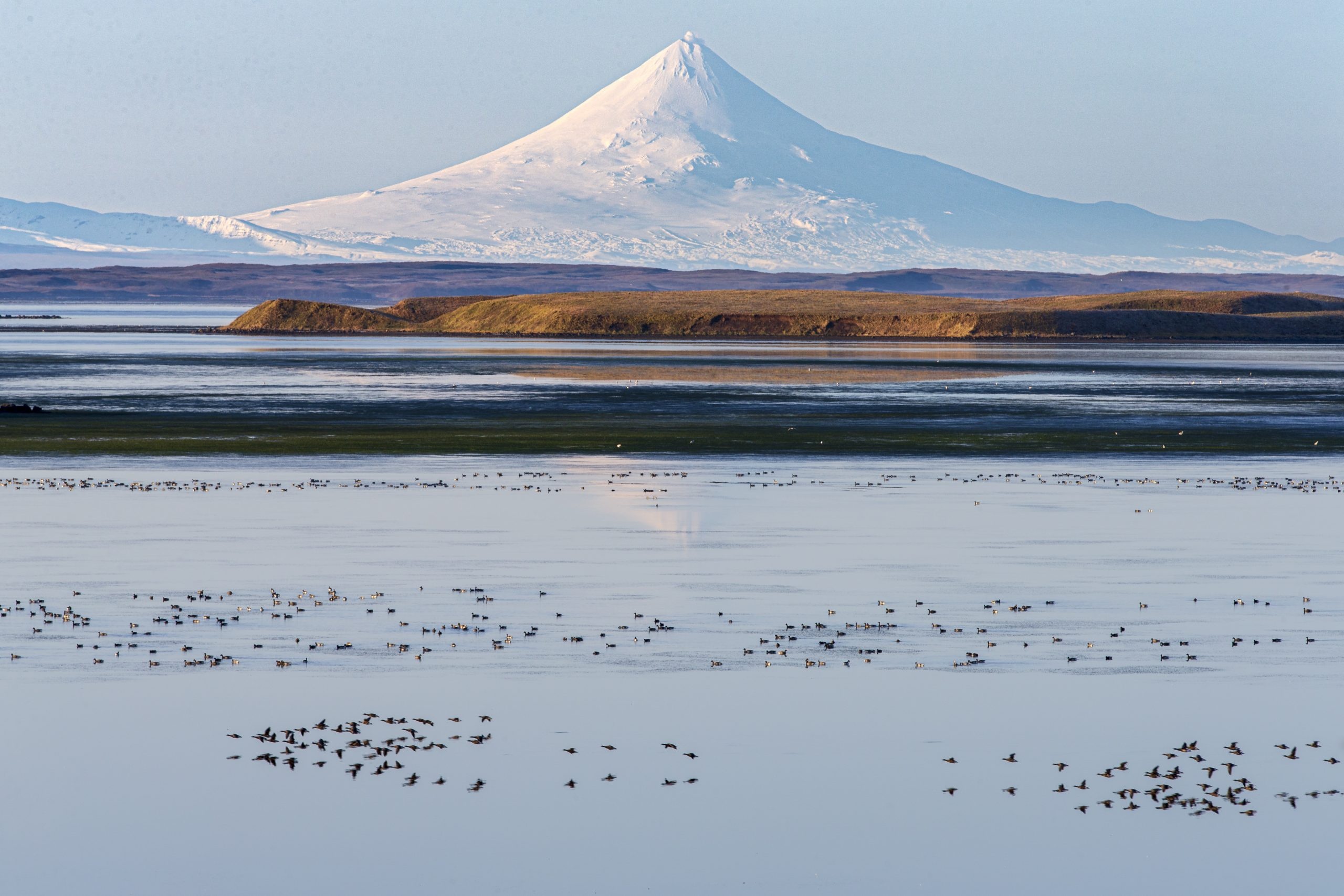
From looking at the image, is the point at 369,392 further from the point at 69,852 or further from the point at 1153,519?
the point at 69,852

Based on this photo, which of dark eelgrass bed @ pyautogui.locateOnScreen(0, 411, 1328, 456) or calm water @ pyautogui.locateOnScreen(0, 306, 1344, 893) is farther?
dark eelgrass bed @ pyautogui.locateOnScreen(0, 411, 1328, 456)

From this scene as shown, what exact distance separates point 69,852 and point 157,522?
1551 cm

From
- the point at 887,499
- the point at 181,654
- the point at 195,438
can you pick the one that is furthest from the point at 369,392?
the point at 181,654

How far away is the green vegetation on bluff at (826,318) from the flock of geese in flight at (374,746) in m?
123

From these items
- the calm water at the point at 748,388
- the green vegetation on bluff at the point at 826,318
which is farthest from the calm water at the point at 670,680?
the green vegetation on bluff at the point at 826,318

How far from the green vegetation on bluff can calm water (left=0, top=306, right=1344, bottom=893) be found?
110m

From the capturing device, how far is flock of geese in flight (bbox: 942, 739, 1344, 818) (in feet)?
37.9

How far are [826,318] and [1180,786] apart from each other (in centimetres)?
13766

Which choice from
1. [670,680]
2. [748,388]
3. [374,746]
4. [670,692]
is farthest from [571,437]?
[374,746]

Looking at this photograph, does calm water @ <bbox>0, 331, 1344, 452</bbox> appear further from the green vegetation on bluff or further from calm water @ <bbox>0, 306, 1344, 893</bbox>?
the green vegetation on bluff

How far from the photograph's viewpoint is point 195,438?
40.8m

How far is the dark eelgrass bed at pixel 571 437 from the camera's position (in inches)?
1528

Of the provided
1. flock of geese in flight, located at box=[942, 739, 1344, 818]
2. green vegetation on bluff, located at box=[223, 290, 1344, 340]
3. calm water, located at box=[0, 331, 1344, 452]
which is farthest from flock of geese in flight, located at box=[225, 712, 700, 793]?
green vegetation on bluff, located at box=[223, 290, 1344, 340]

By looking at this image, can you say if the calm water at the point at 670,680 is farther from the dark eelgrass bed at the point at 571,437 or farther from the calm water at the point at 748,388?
the calm water at the point at 748,388
